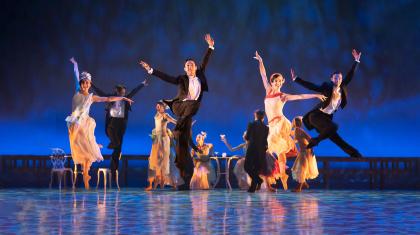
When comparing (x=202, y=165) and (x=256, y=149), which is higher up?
(x=256, y=149)

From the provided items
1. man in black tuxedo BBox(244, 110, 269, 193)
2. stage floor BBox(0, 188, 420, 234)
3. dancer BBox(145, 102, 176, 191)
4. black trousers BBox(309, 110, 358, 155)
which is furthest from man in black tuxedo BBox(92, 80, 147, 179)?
black trousers BBox(309, 110, 358, 155)

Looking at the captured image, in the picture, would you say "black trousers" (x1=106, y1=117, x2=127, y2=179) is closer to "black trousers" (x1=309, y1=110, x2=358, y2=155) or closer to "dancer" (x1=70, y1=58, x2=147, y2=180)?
"dancer" (x1=70, y1=58, x2=147, y2=180)

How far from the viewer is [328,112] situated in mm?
10484

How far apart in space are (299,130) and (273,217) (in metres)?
5.03

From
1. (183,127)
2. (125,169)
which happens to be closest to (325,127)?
(183,127)

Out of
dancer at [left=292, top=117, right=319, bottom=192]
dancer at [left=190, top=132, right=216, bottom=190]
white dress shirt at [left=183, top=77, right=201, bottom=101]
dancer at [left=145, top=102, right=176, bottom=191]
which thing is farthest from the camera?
dancer at [left=190, top=132, right=216, bottom=190]

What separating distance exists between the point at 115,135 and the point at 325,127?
3620mm

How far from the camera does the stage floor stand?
5516 millimetres

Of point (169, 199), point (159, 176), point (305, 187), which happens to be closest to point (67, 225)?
point (169, 199)

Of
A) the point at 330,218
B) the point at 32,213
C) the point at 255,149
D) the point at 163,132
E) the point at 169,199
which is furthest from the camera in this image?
the point at 163,132

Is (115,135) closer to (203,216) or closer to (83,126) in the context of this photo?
(83,126)

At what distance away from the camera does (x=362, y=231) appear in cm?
543

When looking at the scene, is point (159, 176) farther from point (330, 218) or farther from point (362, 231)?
point (362, 231)

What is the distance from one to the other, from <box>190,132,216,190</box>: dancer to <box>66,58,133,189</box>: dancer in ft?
6.44
